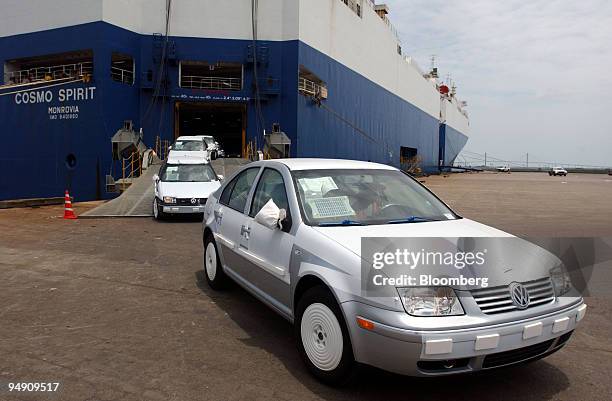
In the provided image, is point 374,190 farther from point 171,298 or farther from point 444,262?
point 171,298

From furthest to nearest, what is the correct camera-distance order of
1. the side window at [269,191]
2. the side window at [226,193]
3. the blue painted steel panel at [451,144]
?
the blue painted steel panel at [451,144] → the side window at [226,193] → the side window at [269,191]

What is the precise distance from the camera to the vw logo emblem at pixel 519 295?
302 cm

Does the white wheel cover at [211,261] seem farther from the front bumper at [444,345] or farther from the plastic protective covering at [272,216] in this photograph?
the front bumper at [444,345]

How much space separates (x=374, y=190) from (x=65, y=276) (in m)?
4.66

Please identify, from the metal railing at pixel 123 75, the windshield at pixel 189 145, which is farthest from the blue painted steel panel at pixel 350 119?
the metal railing at pixel 123 75

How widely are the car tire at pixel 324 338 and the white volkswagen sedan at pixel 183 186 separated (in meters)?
9.28

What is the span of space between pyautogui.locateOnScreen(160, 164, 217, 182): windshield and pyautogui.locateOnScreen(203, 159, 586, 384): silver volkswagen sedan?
9.06 m

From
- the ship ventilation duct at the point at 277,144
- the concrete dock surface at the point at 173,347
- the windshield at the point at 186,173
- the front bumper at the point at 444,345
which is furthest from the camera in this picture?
the ship ventilation duct at the point at 277,144

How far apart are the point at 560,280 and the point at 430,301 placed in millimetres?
1182

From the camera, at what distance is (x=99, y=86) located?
24750mm

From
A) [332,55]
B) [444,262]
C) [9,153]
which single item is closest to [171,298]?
[444,262]

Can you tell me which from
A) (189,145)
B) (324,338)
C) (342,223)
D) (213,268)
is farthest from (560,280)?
(189,145)

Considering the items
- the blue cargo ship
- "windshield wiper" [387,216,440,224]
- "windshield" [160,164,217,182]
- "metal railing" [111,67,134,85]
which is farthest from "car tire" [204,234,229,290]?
"metal railing" [111,67,134,85]

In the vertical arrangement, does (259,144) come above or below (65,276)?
above
